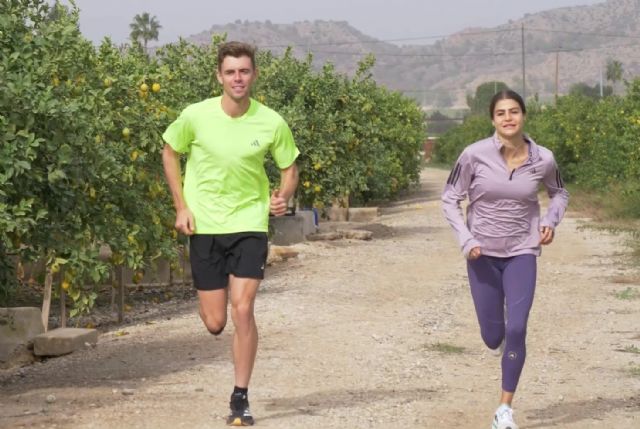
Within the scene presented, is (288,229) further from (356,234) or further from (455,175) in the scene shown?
(455,175)

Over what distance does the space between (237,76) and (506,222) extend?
160 cm

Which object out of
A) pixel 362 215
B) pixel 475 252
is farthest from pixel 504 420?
pixel 362 215

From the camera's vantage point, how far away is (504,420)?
7.71 metres

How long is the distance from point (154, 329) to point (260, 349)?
2.05 m

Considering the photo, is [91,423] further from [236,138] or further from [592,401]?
[592,401]

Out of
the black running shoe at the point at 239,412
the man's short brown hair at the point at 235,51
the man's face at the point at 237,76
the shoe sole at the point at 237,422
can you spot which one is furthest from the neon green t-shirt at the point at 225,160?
the shoe sole at the point at 237,422

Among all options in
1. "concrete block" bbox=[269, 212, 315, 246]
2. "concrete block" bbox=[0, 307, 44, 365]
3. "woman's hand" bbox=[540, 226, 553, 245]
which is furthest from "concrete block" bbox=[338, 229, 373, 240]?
"woman's hand" bbox=[540, 226, 553, 245]

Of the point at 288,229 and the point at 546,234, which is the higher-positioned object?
the point at 546,234

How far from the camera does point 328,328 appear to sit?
495 inches

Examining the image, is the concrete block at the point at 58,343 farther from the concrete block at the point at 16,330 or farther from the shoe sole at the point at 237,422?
the shoe sole at the point at 237,422

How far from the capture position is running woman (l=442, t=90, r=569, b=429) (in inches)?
311

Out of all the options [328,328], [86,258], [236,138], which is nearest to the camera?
[236,138]

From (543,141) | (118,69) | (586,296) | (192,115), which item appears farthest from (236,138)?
(543,141)

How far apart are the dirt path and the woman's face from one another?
162cm
